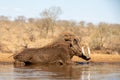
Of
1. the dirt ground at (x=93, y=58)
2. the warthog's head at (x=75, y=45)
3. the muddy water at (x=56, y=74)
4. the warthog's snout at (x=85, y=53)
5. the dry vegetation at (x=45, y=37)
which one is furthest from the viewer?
the dry vegetation at (x=45, y=37)

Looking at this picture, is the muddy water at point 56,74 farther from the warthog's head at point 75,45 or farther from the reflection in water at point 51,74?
the warthog's head at point 75,45

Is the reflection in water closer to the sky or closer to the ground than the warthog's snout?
closer to the ground

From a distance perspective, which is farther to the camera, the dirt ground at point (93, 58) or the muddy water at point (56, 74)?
the dirt ground at point (93, 58)

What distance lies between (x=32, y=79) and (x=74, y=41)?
9.93 meters

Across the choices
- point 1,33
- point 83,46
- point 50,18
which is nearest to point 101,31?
point 50,18

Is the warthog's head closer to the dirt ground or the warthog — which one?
the warthog

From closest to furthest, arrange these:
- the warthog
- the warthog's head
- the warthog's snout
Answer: the warthog
the warthog's head
the warthog's snout

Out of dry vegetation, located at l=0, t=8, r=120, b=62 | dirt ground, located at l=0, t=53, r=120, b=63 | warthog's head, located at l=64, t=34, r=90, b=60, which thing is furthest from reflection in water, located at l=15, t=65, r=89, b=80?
dry vegetation, located at l=0, t=8, r=120, b=62

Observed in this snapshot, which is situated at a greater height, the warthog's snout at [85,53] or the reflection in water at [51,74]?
the warthog's snout at [85,53]

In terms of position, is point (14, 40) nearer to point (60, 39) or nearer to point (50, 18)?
point (50, 18)

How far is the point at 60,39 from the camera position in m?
25.4

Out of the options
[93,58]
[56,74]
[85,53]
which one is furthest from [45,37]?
[56,74]

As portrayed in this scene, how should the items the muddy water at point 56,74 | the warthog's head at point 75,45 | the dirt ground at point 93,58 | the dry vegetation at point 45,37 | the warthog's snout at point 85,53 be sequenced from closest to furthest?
→ the muddy water at point 56,74 → the warthog's head at point 75,45 → the warthog's snout at point 85,53 → the dirt ground at point 93,58 → the dry vegetation at point 45,37

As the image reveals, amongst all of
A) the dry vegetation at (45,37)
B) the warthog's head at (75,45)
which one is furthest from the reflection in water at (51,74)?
the dry vegetation at (45,37)
